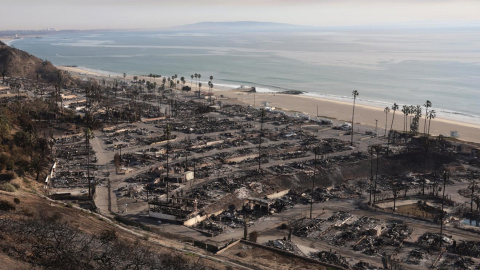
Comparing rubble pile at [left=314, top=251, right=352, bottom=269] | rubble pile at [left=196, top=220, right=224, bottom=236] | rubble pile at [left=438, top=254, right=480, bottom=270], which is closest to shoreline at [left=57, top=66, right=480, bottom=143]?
rubble pile at [left=438, top=254, right=480, bottom=270]

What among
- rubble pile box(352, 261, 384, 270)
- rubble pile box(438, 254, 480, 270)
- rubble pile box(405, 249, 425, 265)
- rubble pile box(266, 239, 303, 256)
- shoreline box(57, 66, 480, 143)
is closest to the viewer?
rubble pile box(352, 261, 384, 270)

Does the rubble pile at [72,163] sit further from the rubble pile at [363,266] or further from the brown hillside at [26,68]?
the brown hillside at [26,68]

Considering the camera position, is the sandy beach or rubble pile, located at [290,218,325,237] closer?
rubble pile, located at [290,218,325,237]

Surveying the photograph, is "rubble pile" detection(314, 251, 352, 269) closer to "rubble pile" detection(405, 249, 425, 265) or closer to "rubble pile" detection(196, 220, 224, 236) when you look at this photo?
"rubble pile" detection(405, 249, 425, 265)

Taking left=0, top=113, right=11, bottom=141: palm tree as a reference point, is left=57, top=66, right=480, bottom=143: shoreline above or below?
below

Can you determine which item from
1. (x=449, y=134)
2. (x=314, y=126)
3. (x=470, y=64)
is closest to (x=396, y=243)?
(x=314, y=126)

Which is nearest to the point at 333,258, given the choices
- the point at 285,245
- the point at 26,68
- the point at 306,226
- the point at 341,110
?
the point at 285,245
